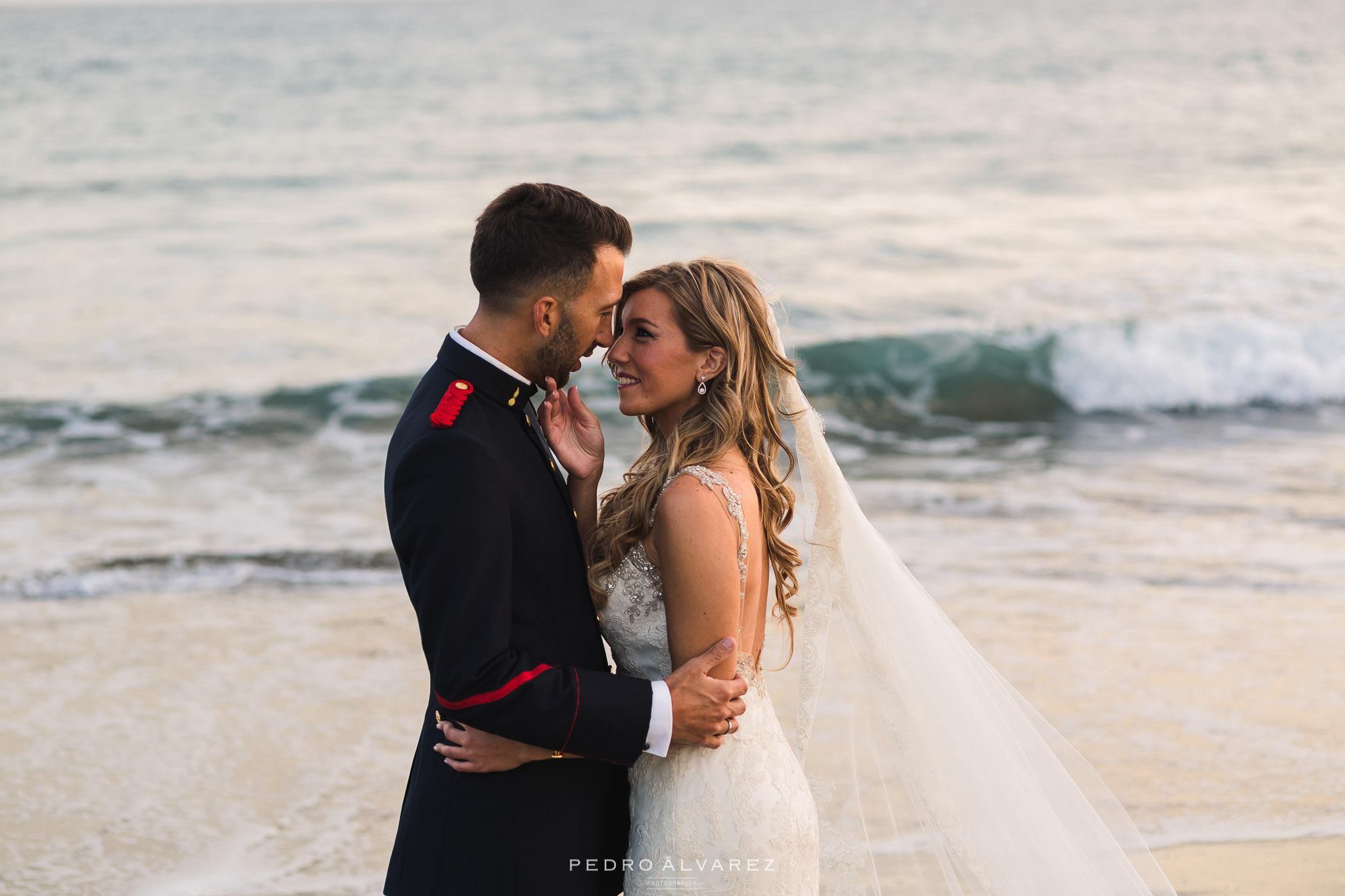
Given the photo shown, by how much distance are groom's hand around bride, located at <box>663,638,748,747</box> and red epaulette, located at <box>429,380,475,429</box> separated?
0.74 m

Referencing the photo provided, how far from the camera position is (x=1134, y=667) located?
6.00 meters

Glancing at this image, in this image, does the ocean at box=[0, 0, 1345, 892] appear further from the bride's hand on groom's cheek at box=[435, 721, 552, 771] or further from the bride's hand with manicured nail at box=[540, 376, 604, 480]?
the bride's hand with manicured nail at box=[540, 376, 604, 480]

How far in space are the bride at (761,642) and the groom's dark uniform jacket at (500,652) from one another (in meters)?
0.18

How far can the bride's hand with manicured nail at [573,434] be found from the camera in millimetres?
2887

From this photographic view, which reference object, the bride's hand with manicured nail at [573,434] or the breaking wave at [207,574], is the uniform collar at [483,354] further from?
the breaking wave at [207,574]

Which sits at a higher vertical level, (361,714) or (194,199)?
(194,199)

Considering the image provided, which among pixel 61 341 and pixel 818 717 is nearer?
pixel 818 717

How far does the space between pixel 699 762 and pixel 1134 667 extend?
4.05m

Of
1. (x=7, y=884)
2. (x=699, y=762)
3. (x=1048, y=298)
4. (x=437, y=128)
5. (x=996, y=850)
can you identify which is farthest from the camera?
(x=437, y=128)

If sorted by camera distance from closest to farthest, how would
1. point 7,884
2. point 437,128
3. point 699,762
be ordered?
point 699,762
point 7,884
point 437,128

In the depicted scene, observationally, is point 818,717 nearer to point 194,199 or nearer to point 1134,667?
point 1134,667

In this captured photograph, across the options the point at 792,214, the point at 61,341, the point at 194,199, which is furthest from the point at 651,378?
the point at 194,199

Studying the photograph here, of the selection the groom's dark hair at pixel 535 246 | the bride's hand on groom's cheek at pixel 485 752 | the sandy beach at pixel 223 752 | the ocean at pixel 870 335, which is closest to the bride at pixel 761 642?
the groom's dark hair at pixel 535 246

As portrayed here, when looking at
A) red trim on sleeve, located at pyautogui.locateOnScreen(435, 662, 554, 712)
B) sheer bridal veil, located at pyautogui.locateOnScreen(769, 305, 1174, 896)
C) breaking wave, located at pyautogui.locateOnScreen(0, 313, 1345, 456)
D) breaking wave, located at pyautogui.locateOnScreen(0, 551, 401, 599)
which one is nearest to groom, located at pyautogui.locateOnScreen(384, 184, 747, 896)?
red trim on sleeve, located at pyautogui.locateOnScreen(435, 662, 554, 712)
